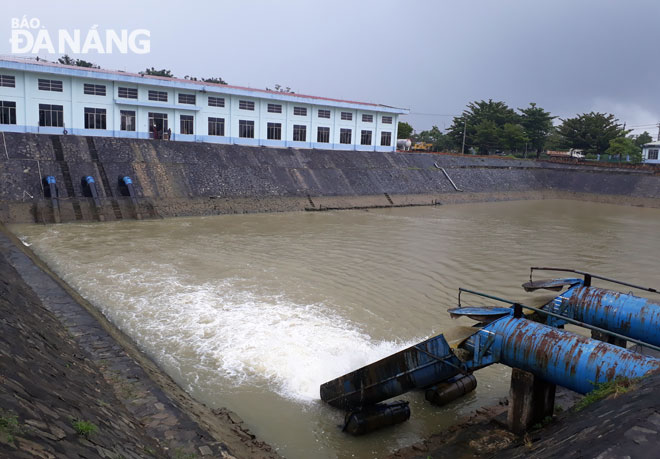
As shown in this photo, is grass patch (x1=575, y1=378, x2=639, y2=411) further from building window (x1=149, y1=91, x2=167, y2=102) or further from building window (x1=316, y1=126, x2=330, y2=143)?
building window (x1=316, y1=126, x2=330, y2=143)

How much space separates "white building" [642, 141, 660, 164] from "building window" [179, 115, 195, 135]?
49.4m

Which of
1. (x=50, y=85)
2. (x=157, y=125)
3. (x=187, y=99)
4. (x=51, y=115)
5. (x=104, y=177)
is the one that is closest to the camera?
(x=104, y=177)

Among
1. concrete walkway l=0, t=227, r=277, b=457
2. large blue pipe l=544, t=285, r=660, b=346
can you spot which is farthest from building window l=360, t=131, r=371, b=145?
large blue pipe l=544, t=285, r=660, b=346

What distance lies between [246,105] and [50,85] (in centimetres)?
1321

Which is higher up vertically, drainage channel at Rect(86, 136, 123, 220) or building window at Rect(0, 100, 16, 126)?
building window at Rect(0, 100, 16, 126)

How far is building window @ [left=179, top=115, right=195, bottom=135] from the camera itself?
35.1m

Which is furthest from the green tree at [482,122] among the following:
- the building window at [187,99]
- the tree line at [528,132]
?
the building window at [187,99]

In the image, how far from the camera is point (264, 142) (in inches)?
1522

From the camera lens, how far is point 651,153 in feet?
182

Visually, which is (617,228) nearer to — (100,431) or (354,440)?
(354,440)

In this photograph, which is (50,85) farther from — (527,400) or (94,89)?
(527,400)

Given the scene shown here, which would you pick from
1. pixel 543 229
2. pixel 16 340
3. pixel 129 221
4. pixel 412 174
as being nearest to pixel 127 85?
pixel 129 221

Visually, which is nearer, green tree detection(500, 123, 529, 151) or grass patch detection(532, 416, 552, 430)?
grass patch detection(532, 416, 552, 430)

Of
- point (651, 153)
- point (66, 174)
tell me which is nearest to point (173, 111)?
point (66, 174)
